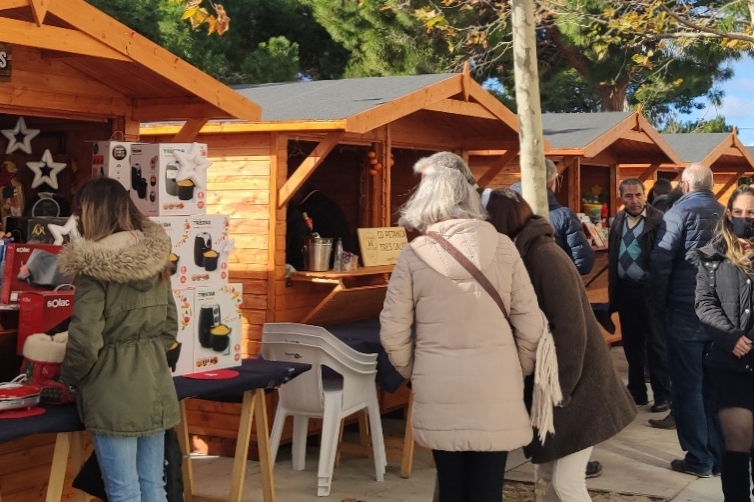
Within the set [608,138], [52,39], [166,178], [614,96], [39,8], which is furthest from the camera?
[614,96]

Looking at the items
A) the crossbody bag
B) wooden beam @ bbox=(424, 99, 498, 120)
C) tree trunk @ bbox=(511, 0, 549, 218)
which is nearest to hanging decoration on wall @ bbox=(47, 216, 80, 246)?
the crossbody bag

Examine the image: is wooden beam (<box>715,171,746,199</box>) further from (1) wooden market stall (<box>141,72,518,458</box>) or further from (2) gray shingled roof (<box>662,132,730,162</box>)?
(1) wooden market stall (<box>141,72,518,458</box>)

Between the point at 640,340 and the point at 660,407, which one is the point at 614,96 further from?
the point at 660,407

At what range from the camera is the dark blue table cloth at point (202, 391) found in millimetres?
4066

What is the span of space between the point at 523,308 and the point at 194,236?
2.16 metres

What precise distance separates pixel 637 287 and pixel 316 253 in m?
2.95

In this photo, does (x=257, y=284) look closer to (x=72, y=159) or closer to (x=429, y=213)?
(x=72, y=159)

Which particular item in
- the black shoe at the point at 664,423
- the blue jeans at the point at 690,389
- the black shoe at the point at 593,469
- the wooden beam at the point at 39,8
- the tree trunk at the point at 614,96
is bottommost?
the black shoe at the point at 593,469

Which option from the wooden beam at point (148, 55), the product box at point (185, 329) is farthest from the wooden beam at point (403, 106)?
the product box at point (185, 329)

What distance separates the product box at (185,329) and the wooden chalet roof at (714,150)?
10132 mm

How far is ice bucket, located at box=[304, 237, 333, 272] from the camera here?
7141 millimetres

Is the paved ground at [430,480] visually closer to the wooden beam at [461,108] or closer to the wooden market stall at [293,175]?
the wooden market stall at [293,175]

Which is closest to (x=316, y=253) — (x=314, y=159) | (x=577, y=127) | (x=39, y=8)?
(x=314, y=159)

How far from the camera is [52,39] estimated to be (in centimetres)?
466
